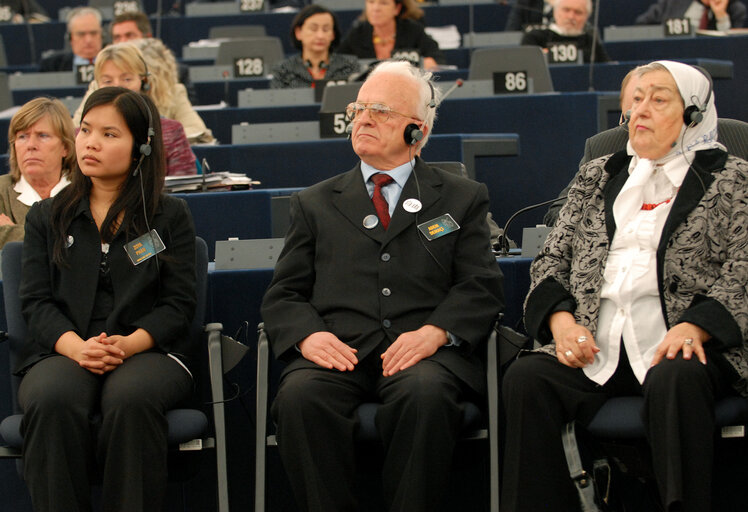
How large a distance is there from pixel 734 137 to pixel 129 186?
167 centimetres

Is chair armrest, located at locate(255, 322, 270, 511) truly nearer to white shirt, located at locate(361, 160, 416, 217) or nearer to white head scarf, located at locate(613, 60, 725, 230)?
white shirt, located at locate(361, 160, 416, 217)

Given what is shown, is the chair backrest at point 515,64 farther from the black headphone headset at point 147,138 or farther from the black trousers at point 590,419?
the black trousers at point 590,419

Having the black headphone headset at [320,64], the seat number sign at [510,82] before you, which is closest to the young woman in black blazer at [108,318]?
the seat number sign at [510,82]


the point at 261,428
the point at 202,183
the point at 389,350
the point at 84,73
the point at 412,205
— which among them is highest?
the point at 84,73

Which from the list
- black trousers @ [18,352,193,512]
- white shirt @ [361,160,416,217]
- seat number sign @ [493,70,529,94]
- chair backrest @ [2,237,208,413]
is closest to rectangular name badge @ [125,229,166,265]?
chair backrest @ [2,237,208,413]

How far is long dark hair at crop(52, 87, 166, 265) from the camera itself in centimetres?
299

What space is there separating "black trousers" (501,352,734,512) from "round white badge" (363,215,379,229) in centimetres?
53

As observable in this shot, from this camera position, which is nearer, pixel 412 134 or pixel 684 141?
pixel 684 141

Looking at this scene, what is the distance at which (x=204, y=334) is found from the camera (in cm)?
306

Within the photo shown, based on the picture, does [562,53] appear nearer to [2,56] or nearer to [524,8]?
[524,8]

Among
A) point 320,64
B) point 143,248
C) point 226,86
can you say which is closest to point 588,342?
point 143,248

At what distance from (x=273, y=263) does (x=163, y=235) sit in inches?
14.2

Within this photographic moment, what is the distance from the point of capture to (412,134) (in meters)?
3.12

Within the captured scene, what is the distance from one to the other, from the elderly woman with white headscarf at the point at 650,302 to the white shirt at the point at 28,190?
159 cm
